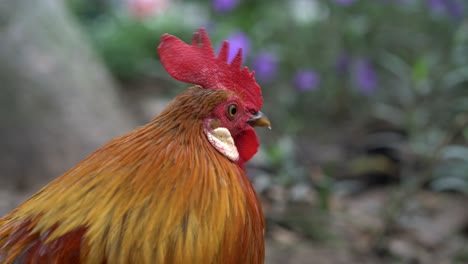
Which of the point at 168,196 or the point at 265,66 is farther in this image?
the point at 265,66

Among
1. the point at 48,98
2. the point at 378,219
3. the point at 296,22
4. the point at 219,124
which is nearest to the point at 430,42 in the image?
the point at 296,22

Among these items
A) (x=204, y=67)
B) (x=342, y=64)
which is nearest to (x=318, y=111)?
(x=342, y=64)

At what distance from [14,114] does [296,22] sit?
3.76 m

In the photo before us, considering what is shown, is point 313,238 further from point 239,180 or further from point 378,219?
point 239,180

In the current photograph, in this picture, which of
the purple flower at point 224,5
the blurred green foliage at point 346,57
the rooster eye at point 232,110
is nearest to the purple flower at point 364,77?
the blurred green foliage at point 346,57

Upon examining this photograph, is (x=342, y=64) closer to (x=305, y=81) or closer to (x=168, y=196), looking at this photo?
(x=305, y=81)

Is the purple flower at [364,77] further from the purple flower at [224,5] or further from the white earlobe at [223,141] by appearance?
the white earlobe at [223,141]

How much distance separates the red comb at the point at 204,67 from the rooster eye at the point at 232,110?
67mm

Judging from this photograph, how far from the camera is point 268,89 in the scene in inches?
271

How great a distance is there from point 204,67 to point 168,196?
0.54 meters

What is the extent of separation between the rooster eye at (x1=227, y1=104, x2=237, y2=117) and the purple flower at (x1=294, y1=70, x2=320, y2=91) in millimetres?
4048

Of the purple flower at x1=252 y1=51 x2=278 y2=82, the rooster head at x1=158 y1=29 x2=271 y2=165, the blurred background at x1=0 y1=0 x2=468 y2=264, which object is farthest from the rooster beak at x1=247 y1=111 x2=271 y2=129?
the purple flower at x1=252 y1=51 x2=278 y2=82

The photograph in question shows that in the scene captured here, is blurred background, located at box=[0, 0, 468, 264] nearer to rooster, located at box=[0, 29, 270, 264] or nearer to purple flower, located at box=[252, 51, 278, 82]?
purple flower, located at box=[252, 51, 278, 82]

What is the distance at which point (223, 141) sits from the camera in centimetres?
228
